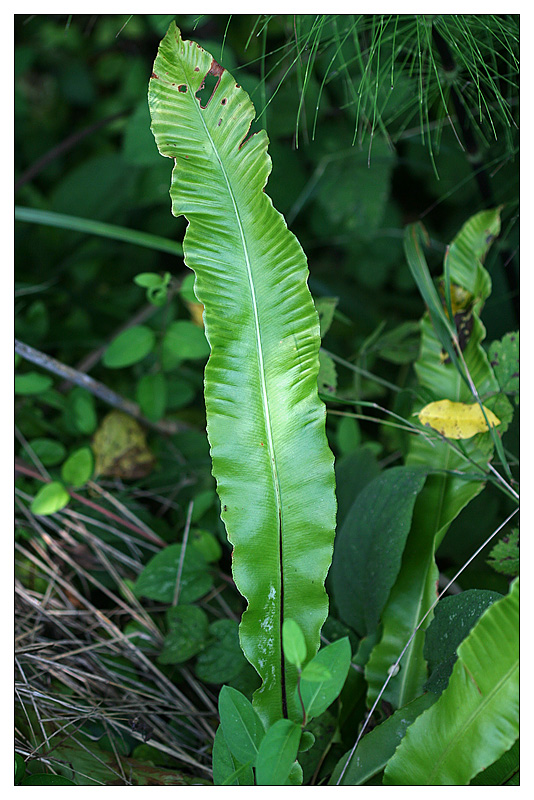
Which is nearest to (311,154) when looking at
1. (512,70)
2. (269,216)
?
(512,70)

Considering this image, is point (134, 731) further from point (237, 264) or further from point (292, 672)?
point (237, 264)

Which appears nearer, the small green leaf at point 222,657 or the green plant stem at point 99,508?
the small green leaf at point 222,657

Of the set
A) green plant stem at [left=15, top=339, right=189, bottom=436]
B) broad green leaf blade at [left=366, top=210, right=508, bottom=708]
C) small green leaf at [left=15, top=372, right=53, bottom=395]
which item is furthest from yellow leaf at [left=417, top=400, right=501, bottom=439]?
small green leaf at [left=15, top=372, right=53, bottom=395]

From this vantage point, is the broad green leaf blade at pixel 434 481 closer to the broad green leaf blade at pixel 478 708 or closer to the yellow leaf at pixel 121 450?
the broad green leaf blade at pixel 478 708

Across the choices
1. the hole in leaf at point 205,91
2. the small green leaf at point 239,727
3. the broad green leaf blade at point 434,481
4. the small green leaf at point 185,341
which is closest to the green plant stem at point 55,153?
the small green leaf at point 185,341

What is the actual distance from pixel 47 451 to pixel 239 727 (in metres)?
0.59

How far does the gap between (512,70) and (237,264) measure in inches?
23.2

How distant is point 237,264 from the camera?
23.3 inches

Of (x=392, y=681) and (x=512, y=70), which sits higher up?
(x=512, y=70)

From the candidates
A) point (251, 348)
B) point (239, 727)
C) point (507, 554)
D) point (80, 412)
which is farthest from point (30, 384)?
point (507, 554)

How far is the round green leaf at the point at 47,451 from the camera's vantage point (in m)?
0.96

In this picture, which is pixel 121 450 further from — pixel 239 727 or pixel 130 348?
pixel 239 727

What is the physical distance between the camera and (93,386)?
98 cm

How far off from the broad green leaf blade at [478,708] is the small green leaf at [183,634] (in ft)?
1.02
